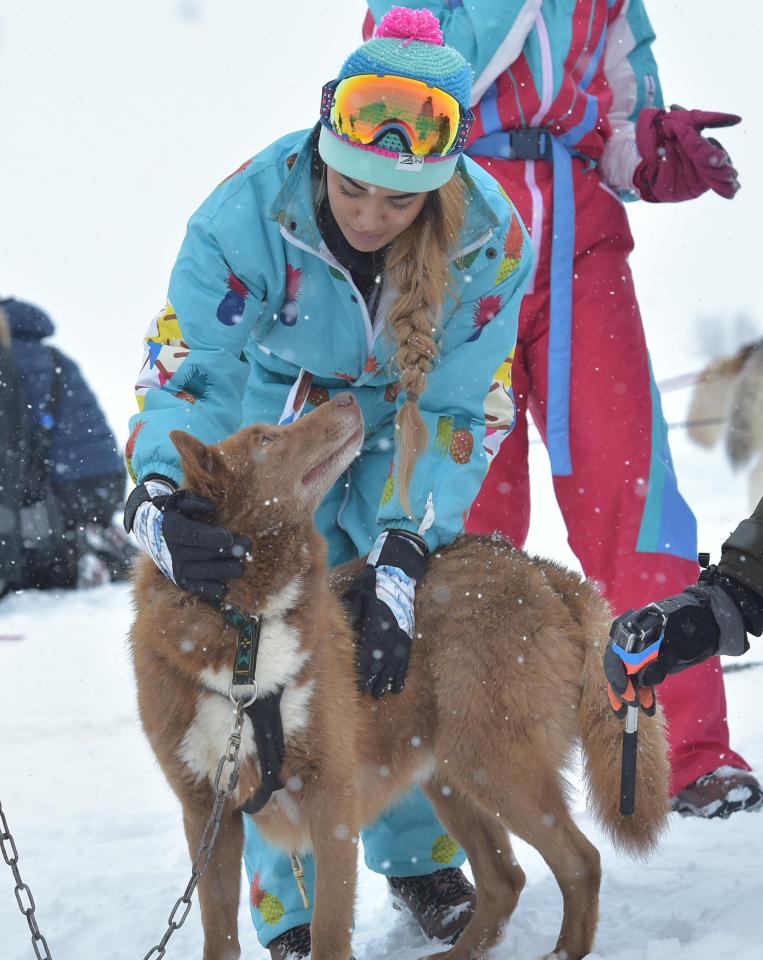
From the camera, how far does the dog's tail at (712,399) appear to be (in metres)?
8.66

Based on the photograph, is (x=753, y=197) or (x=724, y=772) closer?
(x=724, y=772)

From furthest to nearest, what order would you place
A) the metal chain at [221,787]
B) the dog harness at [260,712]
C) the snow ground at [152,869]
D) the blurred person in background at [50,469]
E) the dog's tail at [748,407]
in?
the blurred person in background at [50,469]
the dog's tail at [748,407]
the snow ground at [152,869]
the dog harness at [260,712]
the metal chain at [221,787]

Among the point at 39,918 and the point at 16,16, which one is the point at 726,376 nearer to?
the point at 39,918

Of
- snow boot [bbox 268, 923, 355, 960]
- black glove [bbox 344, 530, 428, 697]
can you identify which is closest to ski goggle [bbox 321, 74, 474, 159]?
black glove [bbox 344, 530, 428, 697]

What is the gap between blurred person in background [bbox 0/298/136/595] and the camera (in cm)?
851

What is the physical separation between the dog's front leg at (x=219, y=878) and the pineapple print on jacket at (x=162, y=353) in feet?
3.35

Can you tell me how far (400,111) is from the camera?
2482 millimetres

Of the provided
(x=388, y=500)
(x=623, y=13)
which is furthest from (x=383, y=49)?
(x=623, y=13)

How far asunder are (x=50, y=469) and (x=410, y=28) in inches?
273

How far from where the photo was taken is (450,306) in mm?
2924

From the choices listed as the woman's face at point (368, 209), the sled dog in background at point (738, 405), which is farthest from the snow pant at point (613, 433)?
the sled dog in background at point (738, 405)

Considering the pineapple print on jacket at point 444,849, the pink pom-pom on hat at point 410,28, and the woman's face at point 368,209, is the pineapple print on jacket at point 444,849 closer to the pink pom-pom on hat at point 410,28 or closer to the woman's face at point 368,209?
the woman's face at point 368,209

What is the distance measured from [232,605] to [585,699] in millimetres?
998

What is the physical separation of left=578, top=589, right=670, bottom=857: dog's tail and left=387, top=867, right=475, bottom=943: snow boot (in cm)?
69
